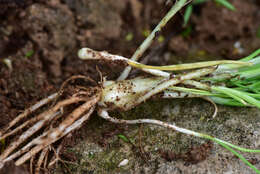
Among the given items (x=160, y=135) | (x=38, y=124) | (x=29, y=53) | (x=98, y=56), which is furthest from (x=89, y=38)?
(x=160, y=135)

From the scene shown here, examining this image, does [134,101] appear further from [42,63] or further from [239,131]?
[42,63]

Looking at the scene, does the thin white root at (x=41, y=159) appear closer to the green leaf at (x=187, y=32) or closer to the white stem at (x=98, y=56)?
the white stem at (x=98, y=56)

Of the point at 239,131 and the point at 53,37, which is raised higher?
the point at 53,37

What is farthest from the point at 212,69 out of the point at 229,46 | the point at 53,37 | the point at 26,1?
the point at 26,1

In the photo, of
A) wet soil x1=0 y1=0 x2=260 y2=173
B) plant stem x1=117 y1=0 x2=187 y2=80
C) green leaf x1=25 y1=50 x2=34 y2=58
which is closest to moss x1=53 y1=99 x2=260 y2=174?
wet soil x1=0 y1=0 x2=260 y2=173

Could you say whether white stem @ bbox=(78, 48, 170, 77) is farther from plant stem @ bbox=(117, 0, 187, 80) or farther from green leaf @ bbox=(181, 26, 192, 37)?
green leaf @ bbox=(181, 26, 192, 37)

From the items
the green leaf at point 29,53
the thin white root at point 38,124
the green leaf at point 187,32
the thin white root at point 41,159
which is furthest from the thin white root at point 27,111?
the green leaf at point 187,32

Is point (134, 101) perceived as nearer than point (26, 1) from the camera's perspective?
Yes

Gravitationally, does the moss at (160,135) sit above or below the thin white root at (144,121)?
below
